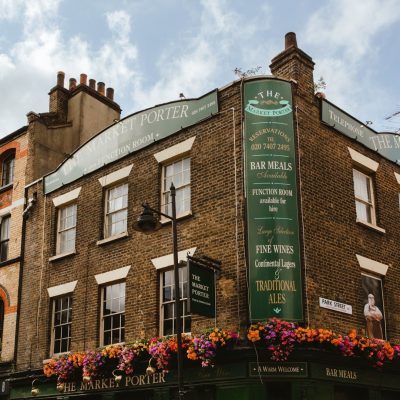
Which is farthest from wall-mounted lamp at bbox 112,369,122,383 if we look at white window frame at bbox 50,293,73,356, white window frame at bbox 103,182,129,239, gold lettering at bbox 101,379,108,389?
white window frame at bbox 103,182,129,239

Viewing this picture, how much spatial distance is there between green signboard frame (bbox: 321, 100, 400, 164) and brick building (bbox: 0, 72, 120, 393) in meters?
9.77

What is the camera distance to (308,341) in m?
12.2

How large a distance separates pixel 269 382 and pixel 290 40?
810cm

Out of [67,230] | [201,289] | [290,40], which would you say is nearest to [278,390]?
[201,289]

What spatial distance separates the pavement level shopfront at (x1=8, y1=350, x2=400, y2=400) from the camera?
12.2 meters

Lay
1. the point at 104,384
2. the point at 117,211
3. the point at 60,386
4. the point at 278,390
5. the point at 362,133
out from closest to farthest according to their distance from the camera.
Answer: the point at 278,390 < the point at 104,384 < the point at 60,386 < the point at 362,133 < the point at 117,211

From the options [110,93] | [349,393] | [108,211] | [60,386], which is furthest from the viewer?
[110,93]

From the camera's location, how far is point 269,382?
12484 millimetres

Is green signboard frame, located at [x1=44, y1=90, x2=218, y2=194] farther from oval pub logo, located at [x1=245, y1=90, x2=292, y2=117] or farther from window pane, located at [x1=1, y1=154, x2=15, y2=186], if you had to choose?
window pane, located at [x1=1, y1=154, x2=15, y2=186]

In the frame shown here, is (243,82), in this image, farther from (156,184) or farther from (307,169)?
(156,184)

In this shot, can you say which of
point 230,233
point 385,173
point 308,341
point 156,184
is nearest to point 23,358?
point 156,184

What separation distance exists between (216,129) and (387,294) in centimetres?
575

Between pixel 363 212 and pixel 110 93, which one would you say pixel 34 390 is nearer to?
pixel 363 212

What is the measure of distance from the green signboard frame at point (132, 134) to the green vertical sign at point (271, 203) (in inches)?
56.0
